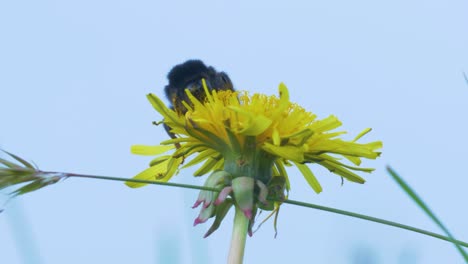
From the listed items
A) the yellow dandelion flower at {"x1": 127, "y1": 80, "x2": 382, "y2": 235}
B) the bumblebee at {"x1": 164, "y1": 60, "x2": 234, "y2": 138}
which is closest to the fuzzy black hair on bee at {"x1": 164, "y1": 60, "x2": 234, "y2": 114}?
the bumblebee at {"x1": 164, "y1": 60, "x2": 234, "y2": 138}

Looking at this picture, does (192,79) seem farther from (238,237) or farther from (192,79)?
(238,237)

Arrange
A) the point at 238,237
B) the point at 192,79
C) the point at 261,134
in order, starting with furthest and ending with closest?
the point at 192,79, the point at 261,134, the point at 238,237

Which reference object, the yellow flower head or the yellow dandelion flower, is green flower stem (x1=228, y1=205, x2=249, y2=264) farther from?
the yellow flower head

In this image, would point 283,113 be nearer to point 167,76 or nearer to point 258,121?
point 258,121

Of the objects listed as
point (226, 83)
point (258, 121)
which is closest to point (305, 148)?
point (258, 121)

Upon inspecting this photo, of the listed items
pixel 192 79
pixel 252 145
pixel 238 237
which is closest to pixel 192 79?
pixel 192 79

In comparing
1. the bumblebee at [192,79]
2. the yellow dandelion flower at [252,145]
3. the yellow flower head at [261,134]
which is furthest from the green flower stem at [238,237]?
the bumblebee at [192,79]
